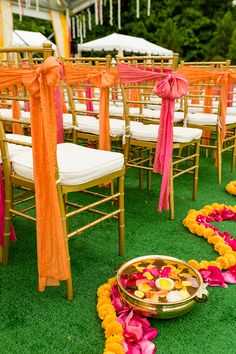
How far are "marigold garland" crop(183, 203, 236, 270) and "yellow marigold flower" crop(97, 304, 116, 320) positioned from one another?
530 mm

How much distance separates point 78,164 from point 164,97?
2.91 ft

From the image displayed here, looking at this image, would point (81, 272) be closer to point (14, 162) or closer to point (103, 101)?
point (14, 162)

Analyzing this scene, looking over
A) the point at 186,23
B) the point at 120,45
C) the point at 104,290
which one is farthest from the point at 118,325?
the point at 186,23

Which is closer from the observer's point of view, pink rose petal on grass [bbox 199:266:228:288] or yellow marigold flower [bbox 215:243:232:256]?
pink rose petal on grass [bbox 199:266:228:288]

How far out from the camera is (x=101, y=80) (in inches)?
97.2

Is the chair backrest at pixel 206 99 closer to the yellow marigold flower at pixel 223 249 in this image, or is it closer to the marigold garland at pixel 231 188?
the marigold garland at pixel 231 188

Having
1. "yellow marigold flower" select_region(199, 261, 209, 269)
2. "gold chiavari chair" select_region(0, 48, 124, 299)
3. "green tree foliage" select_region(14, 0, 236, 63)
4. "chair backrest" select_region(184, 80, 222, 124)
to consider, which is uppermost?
"green tree foliage" select_region(14, 0, 236, 63)

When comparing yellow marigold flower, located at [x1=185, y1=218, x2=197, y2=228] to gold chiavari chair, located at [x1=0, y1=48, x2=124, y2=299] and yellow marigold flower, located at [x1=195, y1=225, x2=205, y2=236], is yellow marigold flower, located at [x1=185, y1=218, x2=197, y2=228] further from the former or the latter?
gold chiavari chair, located at [x1=0, y1=48, x2=124, y2=299]

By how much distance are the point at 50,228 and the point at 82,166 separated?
1.02 ft

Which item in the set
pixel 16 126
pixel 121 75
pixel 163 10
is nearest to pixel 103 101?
pixel 121 75

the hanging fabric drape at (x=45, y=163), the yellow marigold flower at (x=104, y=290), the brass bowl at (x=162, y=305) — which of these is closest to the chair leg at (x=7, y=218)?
the hanging fabric drape at (x=45, y=163)

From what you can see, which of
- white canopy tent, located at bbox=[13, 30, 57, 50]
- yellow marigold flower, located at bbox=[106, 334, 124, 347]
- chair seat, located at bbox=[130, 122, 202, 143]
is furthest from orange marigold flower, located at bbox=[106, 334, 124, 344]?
white canopy tent, located at bbox=[13, 30, 57, 50]

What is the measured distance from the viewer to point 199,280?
1.65 meters

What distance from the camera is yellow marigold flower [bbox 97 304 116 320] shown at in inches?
60.3
